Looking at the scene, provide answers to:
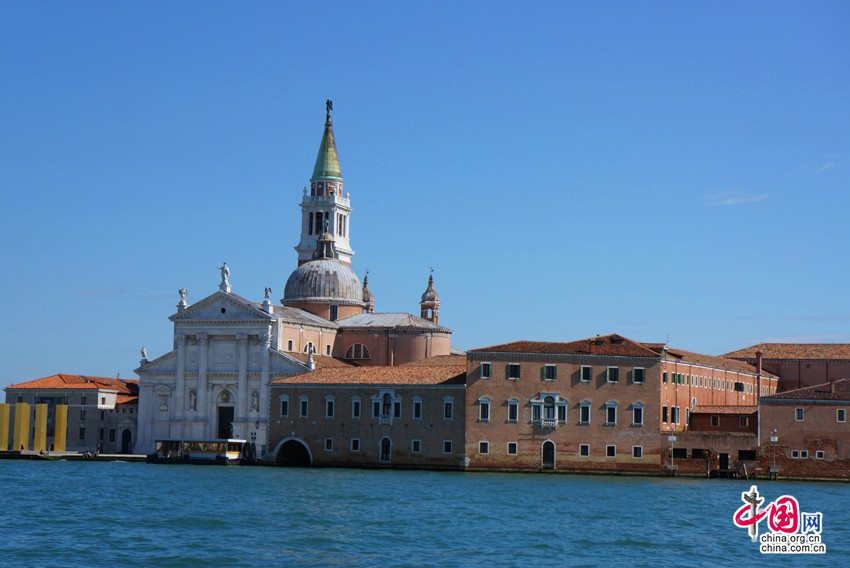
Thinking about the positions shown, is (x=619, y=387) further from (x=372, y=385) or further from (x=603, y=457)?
(x=372, y=385)

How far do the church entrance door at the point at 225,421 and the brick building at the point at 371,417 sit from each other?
643cm

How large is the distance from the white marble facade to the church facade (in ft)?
0.17

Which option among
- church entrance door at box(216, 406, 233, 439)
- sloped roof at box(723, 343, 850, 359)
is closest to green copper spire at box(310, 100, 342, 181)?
church entrance door at box(216, 406, 233, 439)

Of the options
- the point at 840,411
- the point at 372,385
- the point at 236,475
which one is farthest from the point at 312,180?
the point at 840,411

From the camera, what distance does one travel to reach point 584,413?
2195 inches

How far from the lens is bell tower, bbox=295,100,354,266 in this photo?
281 ft

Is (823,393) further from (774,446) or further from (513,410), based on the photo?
(513,410)

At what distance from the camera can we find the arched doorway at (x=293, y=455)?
62219 mm

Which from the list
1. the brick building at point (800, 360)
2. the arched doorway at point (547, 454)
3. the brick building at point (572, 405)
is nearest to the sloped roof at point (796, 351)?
the brick building at point (800, 360)

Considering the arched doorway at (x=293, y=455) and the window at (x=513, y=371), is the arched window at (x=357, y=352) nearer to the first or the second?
the arched doorway at (x=293, y=455)

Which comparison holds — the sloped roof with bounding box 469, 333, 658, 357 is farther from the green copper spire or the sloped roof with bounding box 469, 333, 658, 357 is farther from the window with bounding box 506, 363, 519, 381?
the green copper spire

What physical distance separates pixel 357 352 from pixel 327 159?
18153 millimetres

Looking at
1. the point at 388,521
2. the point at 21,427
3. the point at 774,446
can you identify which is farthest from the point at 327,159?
the point at 388,521

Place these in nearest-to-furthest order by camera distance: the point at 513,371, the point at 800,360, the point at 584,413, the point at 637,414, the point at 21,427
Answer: the point at 637,414, the point at 584,413, the point at 513,371, the point at 800,360, the point at 21,427
